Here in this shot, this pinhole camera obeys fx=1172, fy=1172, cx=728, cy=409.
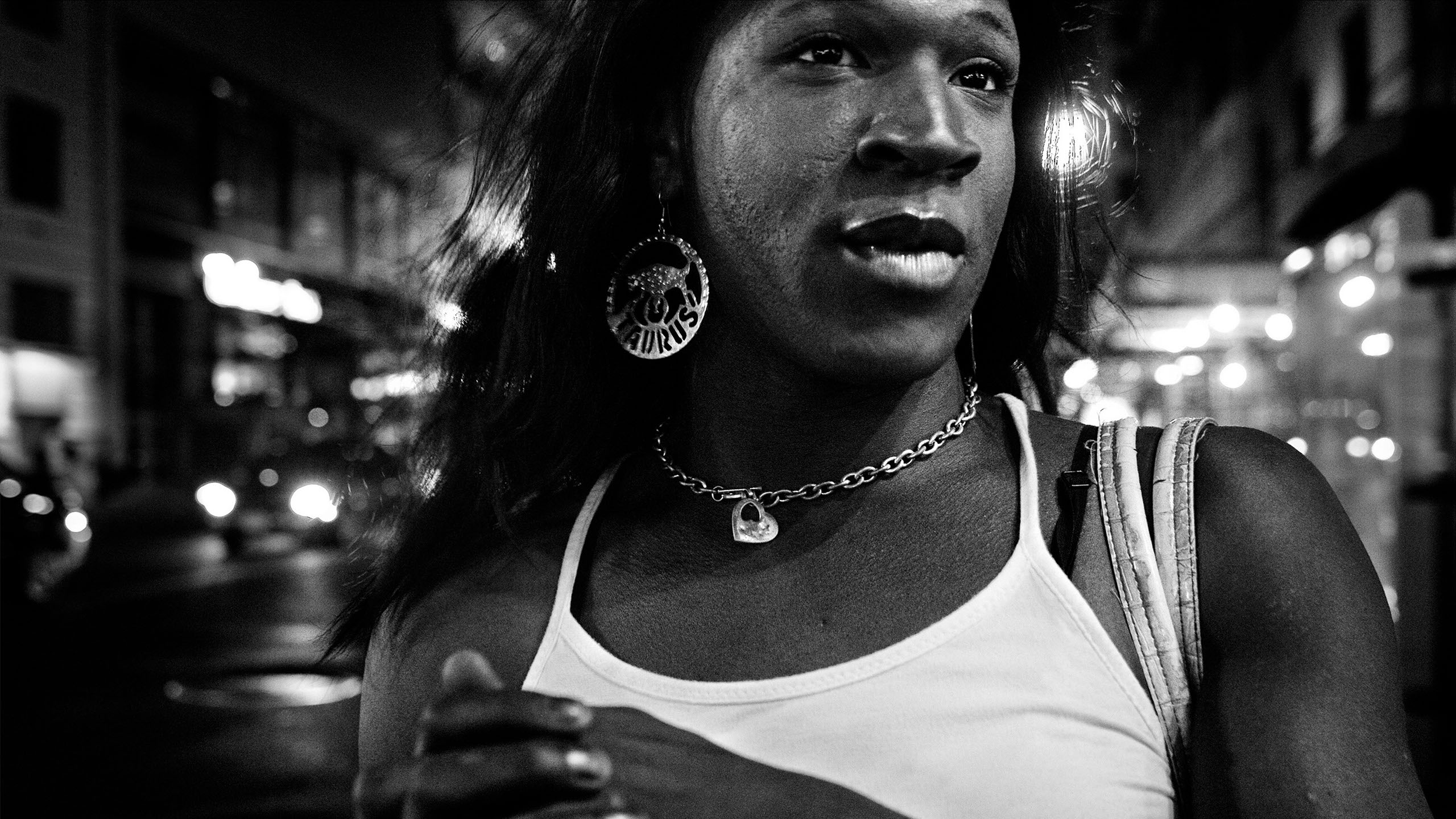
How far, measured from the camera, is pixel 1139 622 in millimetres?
1264

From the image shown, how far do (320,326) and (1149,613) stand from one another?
16.2 meters

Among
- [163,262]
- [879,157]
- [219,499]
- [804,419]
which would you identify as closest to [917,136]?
[879,157]

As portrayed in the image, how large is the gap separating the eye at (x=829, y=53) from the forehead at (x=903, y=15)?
25 mm

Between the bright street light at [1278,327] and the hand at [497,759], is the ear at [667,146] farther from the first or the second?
the bright street light at [1278,327]

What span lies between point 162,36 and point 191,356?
23.4 ft

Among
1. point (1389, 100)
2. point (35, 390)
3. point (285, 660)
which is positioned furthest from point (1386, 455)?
point (35, 390)

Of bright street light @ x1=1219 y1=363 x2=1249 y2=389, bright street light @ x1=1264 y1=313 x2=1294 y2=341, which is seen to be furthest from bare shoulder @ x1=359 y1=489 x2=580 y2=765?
bright street light @ x1=1219 y1=363 x2=1249 y2=389

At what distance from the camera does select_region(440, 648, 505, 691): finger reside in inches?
42.1

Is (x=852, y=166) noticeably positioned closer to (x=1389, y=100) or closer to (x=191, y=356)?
(x=1389, y=100)

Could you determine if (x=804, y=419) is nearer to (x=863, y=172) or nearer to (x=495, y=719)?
(x=863, y=172)

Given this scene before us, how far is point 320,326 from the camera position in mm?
16234

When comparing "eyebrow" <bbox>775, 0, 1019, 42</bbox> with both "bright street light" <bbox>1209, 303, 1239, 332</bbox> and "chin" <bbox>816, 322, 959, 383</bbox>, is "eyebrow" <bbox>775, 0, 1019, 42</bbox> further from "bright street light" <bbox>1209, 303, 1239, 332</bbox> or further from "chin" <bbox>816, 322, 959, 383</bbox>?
"bright street light" <bbox>1209, 303, 1239, 332</bbox>

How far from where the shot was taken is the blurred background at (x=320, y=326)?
2359 millimetres

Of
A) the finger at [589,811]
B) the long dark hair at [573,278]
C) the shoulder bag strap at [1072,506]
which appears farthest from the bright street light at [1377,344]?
the finger at [589,811]
